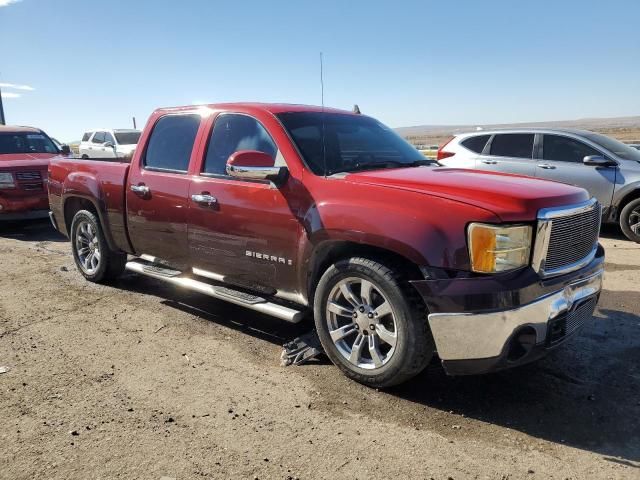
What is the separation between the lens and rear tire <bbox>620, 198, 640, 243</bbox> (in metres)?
7.93

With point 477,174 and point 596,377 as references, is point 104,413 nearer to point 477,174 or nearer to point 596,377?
point 477,174

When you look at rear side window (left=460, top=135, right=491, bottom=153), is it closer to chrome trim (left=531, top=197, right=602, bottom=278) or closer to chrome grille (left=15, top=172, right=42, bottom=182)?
chrome trim (left=531, top=197, right=602, bottom=278)

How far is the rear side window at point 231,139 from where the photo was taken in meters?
4.17

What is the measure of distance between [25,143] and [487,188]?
10520 millimetres

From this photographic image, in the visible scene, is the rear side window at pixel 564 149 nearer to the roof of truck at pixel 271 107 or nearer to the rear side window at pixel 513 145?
the rear side window at pixel 513 145

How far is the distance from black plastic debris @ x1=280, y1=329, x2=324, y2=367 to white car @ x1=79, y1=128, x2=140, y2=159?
16453 millimetres

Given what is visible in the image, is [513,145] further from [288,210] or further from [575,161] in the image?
[288,210]

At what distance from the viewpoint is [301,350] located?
4047mm

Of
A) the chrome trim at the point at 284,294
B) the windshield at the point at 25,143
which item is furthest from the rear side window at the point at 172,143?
the windshield at the point at 25,143

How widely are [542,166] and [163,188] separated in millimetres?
6252

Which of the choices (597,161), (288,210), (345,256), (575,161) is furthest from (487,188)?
(575,161)

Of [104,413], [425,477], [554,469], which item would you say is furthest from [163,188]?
[554,469]

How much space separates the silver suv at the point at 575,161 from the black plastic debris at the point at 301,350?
13.9 feet

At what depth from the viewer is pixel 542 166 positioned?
8.51 m
